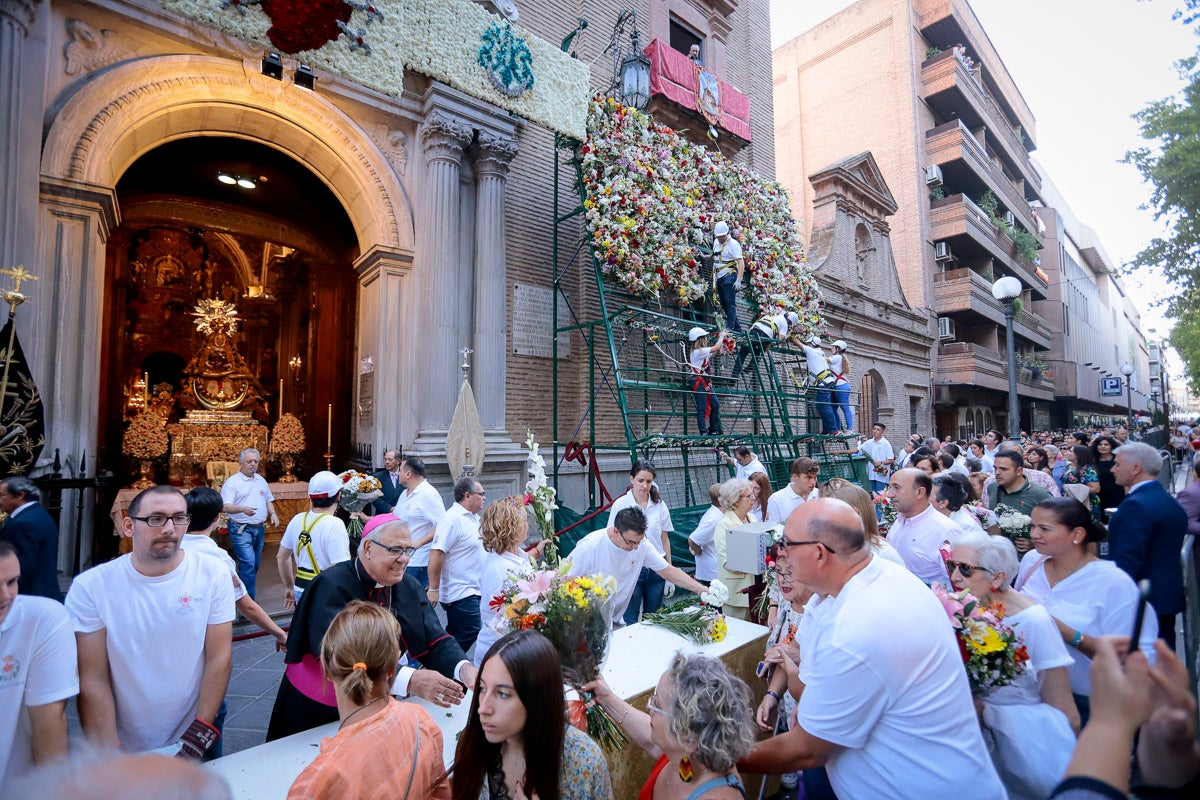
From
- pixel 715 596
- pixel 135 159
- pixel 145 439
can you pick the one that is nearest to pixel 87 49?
pixel 135 159

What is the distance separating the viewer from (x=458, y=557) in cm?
499

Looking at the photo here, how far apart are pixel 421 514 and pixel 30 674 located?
3582mm

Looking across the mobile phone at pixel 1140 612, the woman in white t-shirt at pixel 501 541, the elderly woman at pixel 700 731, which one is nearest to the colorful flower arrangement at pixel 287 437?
the woman in white t-shirt at pixel 501 541

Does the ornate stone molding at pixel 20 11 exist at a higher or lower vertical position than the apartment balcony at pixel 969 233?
lower

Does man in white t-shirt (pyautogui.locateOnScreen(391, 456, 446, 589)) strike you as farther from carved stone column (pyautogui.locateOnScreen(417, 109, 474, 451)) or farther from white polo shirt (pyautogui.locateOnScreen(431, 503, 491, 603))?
carved stone column (pyautogui.locateOnScreen(417, 109, 474, 451))

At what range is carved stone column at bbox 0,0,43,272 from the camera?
6012 millimetres

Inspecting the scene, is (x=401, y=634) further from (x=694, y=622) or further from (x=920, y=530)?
(x=920, y=530)

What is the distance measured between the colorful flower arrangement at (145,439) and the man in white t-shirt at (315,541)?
21.8ft

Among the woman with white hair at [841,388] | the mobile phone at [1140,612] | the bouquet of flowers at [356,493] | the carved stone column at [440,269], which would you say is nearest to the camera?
the mobile phone at [1140,612]

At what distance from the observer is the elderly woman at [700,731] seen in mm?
2021

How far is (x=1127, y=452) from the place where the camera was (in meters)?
4.88

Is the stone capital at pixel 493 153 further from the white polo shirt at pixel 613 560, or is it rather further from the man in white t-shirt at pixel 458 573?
the white polo shirt at pixel 613 560

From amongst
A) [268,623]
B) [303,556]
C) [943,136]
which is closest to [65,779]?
[268,623]

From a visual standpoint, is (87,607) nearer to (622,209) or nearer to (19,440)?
(19,440)
